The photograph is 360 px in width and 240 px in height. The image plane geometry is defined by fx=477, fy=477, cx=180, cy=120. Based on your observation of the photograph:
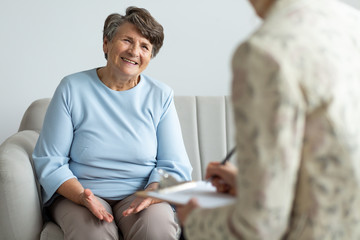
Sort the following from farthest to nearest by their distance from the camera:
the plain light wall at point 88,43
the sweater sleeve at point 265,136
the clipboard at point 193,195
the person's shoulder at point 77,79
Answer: the plain light wall at point 88,43
the person's shoulder at point 77,79
the clipboard at point 193,195
the sweater sleeve at point 265,136

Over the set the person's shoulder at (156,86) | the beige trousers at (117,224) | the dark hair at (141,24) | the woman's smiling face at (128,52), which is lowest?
the beige trousers at (117,224)

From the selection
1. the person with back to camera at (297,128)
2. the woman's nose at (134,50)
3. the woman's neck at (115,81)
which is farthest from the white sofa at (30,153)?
the person with back to camera at (297,128)

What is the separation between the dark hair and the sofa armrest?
65 cm

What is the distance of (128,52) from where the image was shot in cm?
199

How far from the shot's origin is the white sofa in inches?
68.7

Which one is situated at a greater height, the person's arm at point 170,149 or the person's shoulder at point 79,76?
the person's shoulder at point 79,76

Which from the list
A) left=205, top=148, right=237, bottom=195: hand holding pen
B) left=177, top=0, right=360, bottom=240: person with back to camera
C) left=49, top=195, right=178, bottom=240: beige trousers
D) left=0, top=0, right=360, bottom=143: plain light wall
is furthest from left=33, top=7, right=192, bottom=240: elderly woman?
left=177, top=0, right=360, bottom=240: person with back to camera

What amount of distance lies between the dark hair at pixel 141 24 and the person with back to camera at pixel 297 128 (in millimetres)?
1218

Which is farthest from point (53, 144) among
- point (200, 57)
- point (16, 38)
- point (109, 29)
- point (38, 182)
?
point (200, 57)

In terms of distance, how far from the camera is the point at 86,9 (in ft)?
8.57

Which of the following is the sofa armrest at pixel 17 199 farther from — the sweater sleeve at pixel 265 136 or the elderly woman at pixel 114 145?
the sweater sleeve at pixel 265 136

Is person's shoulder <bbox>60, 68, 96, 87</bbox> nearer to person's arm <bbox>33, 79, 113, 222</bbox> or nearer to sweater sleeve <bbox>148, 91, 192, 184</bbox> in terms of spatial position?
person's arm <bbox>33, 79, 113, 222</bbox>

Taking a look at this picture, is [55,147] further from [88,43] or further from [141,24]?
[88,43]

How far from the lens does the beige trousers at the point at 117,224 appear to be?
5.59ft
